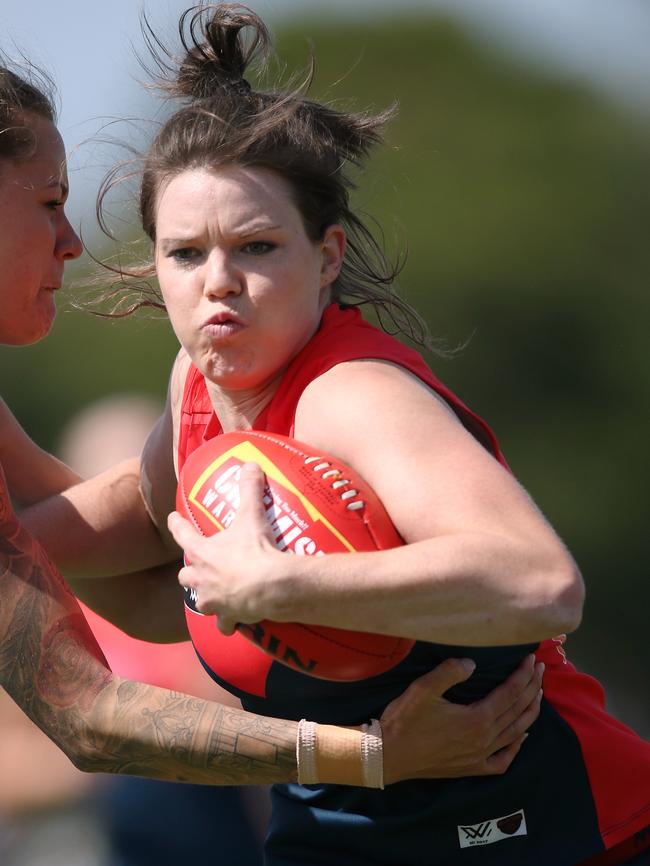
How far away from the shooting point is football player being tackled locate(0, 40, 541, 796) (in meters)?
2.97

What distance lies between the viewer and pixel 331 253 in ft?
11.1

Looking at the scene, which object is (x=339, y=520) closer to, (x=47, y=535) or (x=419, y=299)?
(x=47, y=535)

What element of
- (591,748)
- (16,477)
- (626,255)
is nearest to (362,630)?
(591,748)

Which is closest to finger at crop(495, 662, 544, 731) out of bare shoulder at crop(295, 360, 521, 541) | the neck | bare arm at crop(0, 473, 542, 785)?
bare arm at crop(0, 473, 542, 785)

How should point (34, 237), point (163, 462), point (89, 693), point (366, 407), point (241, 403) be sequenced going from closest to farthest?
point (366, 407) < point (89, 693) < point (241, 403) < point (34, 237) < point (163, 462)

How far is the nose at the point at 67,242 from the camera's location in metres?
3.73

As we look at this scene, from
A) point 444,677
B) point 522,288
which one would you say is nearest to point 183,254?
point 444,677

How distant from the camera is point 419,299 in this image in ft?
45.9

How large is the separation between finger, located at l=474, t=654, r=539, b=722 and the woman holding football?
4cm

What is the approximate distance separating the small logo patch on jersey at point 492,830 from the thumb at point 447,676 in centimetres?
36

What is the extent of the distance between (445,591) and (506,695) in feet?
1.85

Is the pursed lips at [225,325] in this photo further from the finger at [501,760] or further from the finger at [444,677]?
the finger at [501,760]

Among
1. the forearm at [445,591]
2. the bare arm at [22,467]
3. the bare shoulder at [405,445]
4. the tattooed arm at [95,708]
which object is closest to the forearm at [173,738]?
the tattooed arm at [95,708]

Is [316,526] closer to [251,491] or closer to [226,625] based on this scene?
[251,491]
